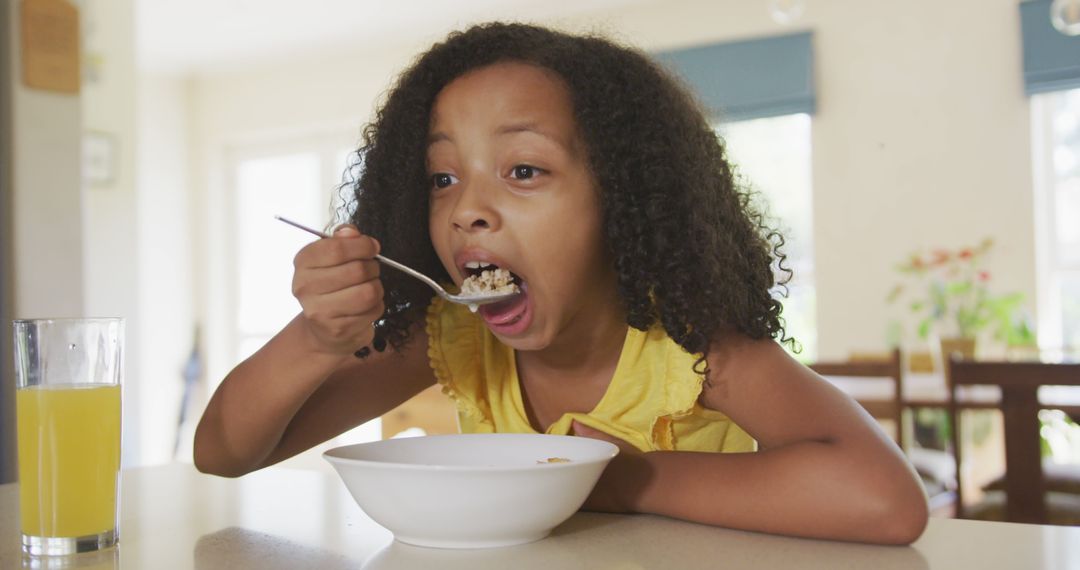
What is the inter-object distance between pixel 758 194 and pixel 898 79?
3289mm

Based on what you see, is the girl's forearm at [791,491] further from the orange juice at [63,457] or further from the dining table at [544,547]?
the orange juice at [63,457]

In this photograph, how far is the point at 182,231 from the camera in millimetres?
5957

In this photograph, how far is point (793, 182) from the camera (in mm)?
4348

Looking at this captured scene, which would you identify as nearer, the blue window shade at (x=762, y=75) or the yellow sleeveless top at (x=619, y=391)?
the yellow sleeveless top at (x=619, y=391)

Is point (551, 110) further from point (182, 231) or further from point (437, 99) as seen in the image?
point (182, 231)

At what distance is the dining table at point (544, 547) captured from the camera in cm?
61

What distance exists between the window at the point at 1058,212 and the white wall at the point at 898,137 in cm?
9

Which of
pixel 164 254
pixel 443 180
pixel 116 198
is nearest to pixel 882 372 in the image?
pixel 443 180

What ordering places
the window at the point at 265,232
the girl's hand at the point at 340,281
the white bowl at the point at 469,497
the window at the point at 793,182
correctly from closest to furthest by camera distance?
the white bowl at the point at 469,497 → the girl's hand at the point at 340,281 → the window at the point at 793,182 → the window at the point at 265,232

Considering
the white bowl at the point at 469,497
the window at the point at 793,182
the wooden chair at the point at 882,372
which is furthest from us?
the window at the point at 793,182

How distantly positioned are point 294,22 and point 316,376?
4481mm

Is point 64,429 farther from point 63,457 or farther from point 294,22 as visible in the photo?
point 294,22

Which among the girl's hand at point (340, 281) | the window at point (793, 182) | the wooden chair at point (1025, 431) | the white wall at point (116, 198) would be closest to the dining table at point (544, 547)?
the girl's hand at point (340, 281)

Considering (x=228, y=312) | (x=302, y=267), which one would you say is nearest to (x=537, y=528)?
(x=302, y=267)
